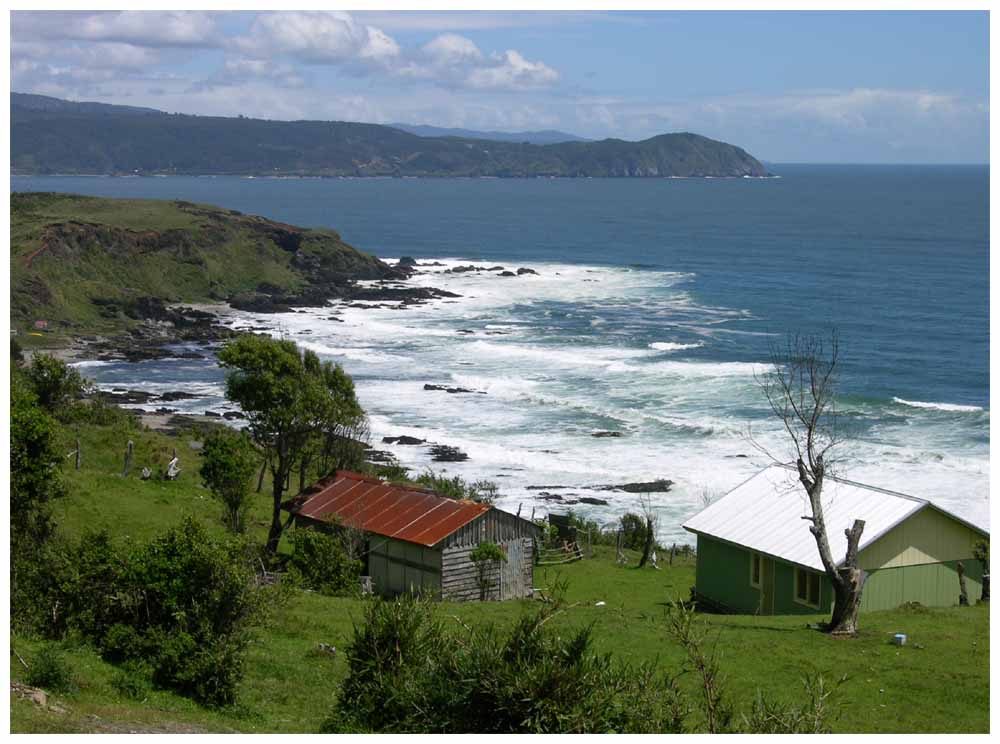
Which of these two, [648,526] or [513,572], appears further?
[648,526]

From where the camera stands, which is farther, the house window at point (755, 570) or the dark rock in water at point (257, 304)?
the dark rock in water at point (257, 304)

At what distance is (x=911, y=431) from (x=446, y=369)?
2355 cm

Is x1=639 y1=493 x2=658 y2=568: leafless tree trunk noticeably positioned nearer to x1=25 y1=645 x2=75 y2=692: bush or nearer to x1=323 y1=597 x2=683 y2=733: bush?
x1=25 y1=645 x2=75 y2=692: bush

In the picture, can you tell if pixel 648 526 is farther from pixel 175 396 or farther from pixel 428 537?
pixel 175 396

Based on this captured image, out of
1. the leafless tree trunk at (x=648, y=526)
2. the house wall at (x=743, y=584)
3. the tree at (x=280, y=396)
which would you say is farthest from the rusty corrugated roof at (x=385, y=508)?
the leafless tree trunk at (x=648, y=526)

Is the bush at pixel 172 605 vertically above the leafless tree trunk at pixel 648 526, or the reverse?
the bush at pixel 172 605

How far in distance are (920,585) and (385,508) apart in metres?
11.0

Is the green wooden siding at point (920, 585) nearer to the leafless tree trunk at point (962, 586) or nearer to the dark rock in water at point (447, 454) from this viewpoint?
the leafless tree trunk at point (962, 586)

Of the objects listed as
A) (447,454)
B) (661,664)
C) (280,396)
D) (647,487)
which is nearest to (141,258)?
(447,454)

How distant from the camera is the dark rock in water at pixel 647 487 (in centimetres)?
4174

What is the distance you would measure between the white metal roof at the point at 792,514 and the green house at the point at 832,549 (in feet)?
0.07

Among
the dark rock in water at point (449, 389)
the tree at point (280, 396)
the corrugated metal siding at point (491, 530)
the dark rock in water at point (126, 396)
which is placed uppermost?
the tree at point (280, 396)

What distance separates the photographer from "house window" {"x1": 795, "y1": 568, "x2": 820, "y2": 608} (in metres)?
22.5

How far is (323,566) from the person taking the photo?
24109mm
